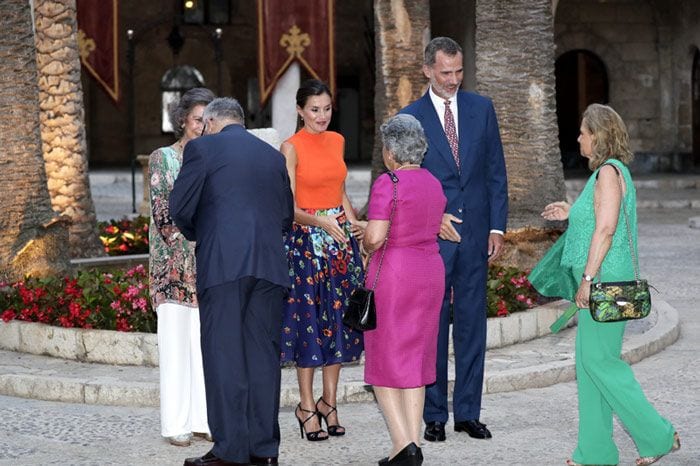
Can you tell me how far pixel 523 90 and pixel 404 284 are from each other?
5990 millimetres

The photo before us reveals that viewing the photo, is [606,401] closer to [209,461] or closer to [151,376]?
[209,461]

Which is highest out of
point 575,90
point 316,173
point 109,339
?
point 575,90

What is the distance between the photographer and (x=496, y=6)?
39.7ft

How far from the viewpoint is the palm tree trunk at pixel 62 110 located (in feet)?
46.4

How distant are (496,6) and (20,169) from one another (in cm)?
413

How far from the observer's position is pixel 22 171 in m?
11.1

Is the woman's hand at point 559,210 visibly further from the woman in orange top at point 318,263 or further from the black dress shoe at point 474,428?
the black dress shoe at point 474,428

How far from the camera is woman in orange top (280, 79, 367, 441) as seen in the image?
727 centimetres

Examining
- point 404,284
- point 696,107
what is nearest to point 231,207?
point 404,284

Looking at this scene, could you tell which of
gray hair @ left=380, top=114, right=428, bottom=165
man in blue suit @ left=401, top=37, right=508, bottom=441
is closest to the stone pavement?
man in blue suit @ left=401, top=37, right=508, bottom=441

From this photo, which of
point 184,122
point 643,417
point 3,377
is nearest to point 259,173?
point 184,122

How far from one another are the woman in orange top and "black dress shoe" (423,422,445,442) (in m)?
0.48

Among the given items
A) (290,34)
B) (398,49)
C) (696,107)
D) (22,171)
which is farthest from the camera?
(696,107)

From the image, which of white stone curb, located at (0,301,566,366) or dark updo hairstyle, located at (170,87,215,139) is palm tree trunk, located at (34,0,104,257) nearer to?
white stone curb, located at (0,301,566,366)
